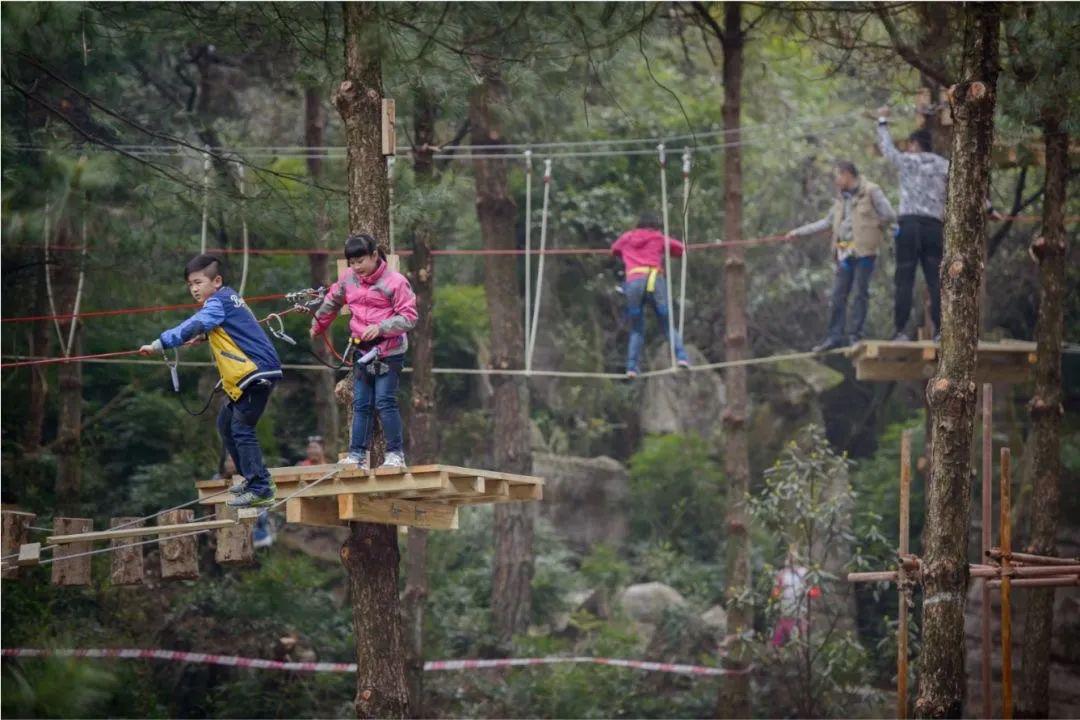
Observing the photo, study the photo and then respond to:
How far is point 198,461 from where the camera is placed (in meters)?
13.7

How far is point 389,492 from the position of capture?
7855 millimetres

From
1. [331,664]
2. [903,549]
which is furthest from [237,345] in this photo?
[331,664]

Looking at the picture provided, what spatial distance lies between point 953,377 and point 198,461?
7728 millimetres

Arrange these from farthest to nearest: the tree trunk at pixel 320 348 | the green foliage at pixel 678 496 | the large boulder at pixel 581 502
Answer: the large boulder at pixel 581 502
the green foliage at pixel 678 496
the tree trunk at pixel 320 348

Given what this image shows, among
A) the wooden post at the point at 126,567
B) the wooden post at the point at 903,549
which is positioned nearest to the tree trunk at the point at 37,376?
Result: the wooden post at the point at 126,567

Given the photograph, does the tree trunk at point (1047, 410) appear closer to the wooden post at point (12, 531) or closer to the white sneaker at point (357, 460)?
the white sneaker at point (357, 460)

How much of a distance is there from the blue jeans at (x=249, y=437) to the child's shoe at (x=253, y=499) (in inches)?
0.7

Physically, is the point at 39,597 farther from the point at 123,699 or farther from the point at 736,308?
the point at 736,308

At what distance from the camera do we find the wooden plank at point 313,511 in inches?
316

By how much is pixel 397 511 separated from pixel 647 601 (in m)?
7.15

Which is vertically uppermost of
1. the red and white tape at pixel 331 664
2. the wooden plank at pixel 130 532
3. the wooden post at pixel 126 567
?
the wooden plank at pixel 130 532

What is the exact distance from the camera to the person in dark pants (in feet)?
38.6

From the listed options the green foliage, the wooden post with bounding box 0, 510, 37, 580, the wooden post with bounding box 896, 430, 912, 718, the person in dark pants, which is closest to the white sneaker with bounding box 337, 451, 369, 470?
the wooden post with bounding box 0, 510, 37, 580

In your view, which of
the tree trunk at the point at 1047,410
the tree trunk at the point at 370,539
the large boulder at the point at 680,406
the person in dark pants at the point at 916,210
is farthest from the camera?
the large boulder at the point at 680,406
